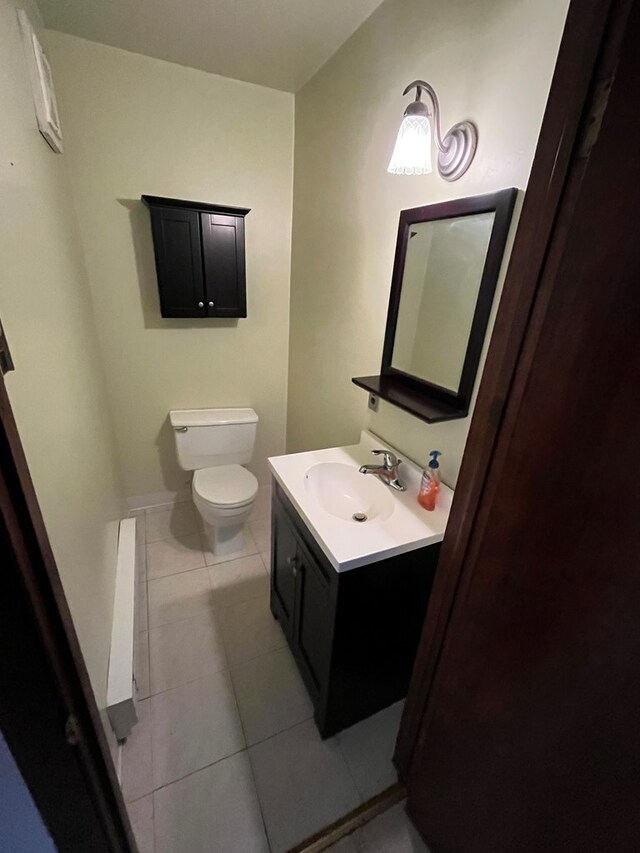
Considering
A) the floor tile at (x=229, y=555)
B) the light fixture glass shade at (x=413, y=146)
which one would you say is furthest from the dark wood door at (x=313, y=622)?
the light fixture glass shade at (x=413, y=146)

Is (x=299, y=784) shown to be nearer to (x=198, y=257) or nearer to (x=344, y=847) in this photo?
(x=344, y=847)

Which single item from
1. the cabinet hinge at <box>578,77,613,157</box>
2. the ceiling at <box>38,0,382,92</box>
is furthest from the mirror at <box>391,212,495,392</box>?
the ceiling at <box>38,0,382,92</box>

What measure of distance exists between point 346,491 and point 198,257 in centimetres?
145

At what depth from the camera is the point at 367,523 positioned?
46.4 inches

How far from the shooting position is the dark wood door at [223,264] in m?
1.93

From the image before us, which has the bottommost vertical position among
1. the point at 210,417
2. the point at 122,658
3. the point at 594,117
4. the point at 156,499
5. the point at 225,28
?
the point at 156,499

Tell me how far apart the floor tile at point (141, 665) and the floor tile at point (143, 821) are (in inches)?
13.2

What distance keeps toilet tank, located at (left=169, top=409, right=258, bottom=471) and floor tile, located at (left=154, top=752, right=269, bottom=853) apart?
1442mm

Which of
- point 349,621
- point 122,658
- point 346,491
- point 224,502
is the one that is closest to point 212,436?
point 224,502

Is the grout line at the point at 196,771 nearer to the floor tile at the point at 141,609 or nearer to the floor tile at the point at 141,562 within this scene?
the floor tile at the point at 141,609

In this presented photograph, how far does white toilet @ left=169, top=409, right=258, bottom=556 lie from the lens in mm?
1985

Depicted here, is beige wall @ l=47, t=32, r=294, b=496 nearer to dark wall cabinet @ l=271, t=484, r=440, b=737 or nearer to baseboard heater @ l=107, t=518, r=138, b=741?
baseboard heater @ l=107, t=518, r=138, b=741

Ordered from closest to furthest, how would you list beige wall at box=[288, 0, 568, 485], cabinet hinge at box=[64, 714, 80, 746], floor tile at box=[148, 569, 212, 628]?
cabinet hinge at box=[64, 714, 80, 746] < beige wall at box=[288, 0, 568, 485] < floor tile at box=[148, 569, 212, 628]

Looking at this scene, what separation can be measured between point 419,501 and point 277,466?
1.77 ft
